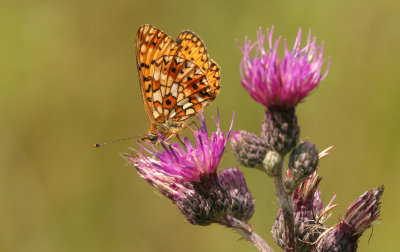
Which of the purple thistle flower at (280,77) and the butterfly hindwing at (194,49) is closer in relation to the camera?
the purple thistle flower at (280,77)

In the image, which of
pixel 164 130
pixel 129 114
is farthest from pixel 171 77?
pixel 129 114

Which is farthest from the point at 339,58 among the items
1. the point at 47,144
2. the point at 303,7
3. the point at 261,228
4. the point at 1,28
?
the point at 1,28

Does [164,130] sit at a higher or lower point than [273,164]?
higher

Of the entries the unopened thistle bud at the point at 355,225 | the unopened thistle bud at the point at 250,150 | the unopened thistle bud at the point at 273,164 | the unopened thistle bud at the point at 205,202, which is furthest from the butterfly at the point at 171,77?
the unopened thistle bud at the point at 355,225

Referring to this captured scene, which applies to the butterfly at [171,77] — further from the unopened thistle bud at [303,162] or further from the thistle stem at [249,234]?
the unopened thistle bud at [303,162]

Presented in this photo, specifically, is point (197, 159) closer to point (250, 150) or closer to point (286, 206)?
point (250, 150)

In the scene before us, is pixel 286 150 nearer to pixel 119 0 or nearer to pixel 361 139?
pixel 361 139

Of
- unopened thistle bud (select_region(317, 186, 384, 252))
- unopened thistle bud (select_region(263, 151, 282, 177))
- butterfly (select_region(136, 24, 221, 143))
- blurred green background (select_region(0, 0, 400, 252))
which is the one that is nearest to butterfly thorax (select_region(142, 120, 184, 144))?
butterfly (select_region(136, 24, 221, 143))
